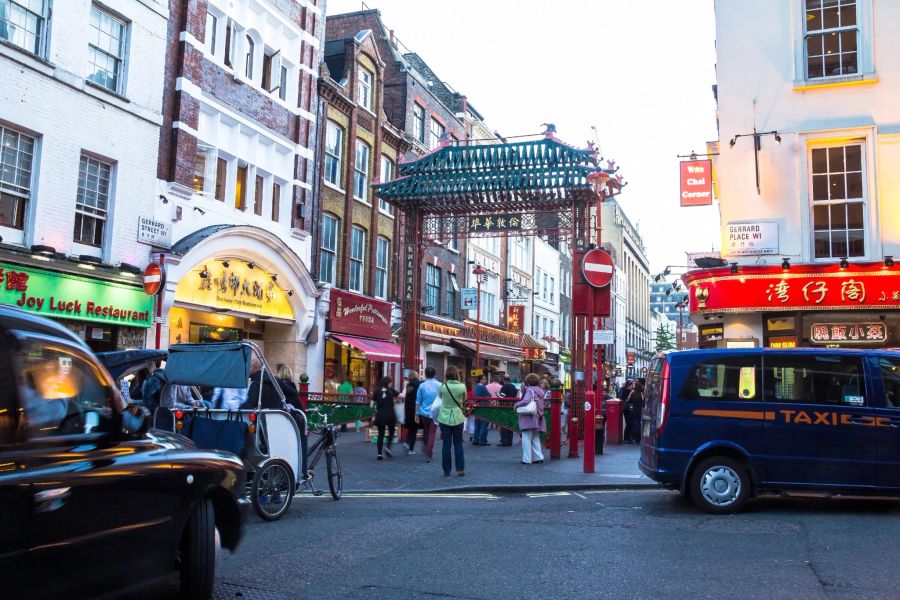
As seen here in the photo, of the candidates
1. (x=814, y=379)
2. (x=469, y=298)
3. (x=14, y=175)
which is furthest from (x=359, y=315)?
(x=814, y=379)

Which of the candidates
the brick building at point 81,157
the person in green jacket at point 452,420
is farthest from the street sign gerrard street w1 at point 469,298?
the person in green jacket at point 452,420

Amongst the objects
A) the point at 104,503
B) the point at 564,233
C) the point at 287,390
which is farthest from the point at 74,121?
the point at 104,503

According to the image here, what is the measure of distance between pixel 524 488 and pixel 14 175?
1073 centimetres

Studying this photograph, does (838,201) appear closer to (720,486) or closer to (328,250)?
(720,486)

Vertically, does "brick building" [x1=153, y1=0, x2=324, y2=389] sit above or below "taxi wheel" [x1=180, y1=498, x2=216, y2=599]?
above

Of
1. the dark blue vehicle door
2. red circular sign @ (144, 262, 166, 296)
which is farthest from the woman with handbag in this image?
red circular sign @ (144, 262, 166, 296)

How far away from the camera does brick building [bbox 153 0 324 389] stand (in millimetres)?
18828

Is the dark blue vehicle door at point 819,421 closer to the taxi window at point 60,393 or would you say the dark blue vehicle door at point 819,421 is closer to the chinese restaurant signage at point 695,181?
the taxi window at point 60,393

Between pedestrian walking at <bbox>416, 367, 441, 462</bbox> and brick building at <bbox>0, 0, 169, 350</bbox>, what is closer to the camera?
brick building at <bbox>0, 0, 169, 350</bbox>

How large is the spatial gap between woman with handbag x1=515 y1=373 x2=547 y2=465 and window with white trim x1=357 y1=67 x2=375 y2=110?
638 inches

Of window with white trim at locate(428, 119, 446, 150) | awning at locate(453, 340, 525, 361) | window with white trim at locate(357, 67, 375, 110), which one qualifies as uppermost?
window with white trim at locate(428, 119, 446, 150)

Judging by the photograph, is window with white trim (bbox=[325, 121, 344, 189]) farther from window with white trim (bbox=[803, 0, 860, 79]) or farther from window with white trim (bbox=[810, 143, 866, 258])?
window with white trim (bbox=[810, 143, 866, 258])

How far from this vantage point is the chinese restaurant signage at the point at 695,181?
1922 centimetres

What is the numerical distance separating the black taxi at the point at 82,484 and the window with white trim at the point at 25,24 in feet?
42.0
